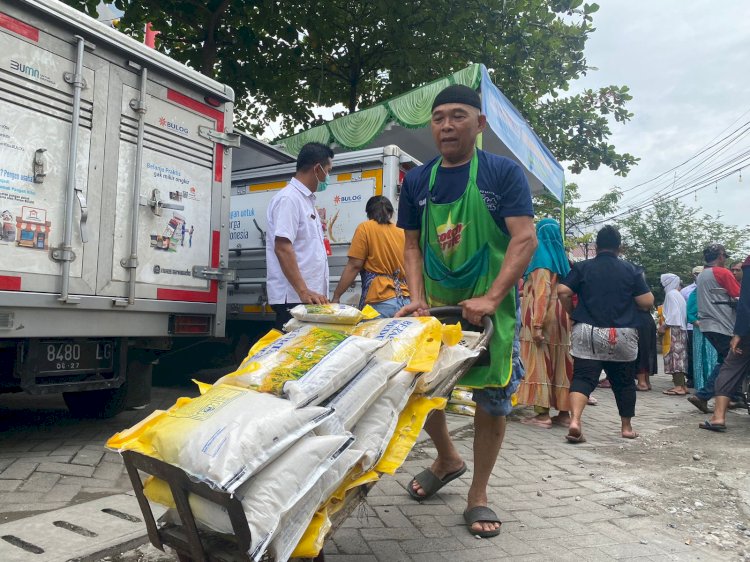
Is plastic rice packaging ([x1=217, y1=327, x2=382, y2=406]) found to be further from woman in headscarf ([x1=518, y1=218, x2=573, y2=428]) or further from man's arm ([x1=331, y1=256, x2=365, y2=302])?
woman in headscarf ([x1=518, y1=218, x2=573, y2=428])

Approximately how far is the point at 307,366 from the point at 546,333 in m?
4.40

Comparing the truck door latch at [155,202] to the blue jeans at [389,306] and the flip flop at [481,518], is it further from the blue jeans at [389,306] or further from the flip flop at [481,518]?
the flip flop at [481,518]

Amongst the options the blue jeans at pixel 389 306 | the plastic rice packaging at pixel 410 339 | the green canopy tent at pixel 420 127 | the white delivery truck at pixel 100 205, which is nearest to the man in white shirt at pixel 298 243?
the blue jeans at pixel 389 306

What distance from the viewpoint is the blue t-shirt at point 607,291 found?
538 centimetres

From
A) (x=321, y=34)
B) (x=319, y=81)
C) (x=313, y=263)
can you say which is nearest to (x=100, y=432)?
(x=313, y=263)

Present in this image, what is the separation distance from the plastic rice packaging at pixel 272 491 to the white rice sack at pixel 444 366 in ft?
1.66

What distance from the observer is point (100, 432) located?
15.6ft

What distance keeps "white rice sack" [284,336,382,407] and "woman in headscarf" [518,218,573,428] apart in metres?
4.06

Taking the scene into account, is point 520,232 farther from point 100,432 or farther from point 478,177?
point 100,432

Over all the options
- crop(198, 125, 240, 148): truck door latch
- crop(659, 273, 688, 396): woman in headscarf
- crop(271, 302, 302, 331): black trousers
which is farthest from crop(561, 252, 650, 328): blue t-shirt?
crop(659, 273, 688, 396): woman in headscarf

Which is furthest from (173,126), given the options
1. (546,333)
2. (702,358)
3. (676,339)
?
(676,339)

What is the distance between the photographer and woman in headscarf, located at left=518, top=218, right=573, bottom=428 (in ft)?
19.2

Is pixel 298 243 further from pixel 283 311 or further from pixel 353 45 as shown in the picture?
pixel 353 45

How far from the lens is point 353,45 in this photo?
461 inches
